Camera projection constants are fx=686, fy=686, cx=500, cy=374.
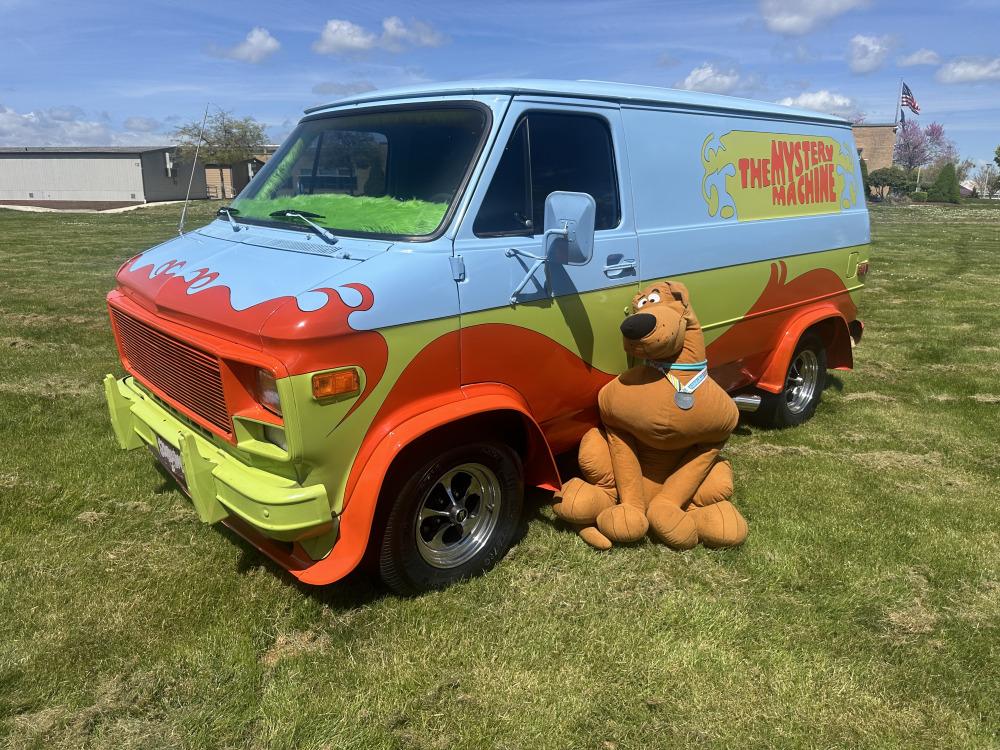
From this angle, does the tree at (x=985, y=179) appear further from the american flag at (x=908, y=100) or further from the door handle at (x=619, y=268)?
the door handle at (x=619, y=268)

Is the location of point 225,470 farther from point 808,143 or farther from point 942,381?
point 942,381

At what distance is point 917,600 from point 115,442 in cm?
518

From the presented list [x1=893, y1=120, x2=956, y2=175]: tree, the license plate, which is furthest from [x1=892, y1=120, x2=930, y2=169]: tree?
the license plate

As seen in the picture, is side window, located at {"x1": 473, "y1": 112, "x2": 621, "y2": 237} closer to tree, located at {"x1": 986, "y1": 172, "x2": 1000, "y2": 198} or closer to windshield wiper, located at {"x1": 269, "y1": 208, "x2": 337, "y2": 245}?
windshield wiper, located at {"x1": 269, "y1": 208, "x2": 337, "y2": 245}

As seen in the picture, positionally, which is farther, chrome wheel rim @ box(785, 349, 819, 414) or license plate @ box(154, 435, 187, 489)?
chrome wheel rim @ box(785, 349, 819, 414)

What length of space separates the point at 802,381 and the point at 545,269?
3387 mm

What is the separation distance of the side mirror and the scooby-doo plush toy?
54cm

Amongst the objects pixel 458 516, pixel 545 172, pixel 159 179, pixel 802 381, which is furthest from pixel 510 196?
pixel 159 179

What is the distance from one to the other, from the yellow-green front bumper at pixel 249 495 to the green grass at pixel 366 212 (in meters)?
1.19

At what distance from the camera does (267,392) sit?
2756 mm

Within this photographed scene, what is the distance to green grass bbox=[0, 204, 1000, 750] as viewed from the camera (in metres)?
2.64

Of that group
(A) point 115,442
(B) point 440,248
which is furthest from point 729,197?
(A) point 115,442

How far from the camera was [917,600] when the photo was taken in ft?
11.0

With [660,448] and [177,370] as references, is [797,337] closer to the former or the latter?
[660,448]
